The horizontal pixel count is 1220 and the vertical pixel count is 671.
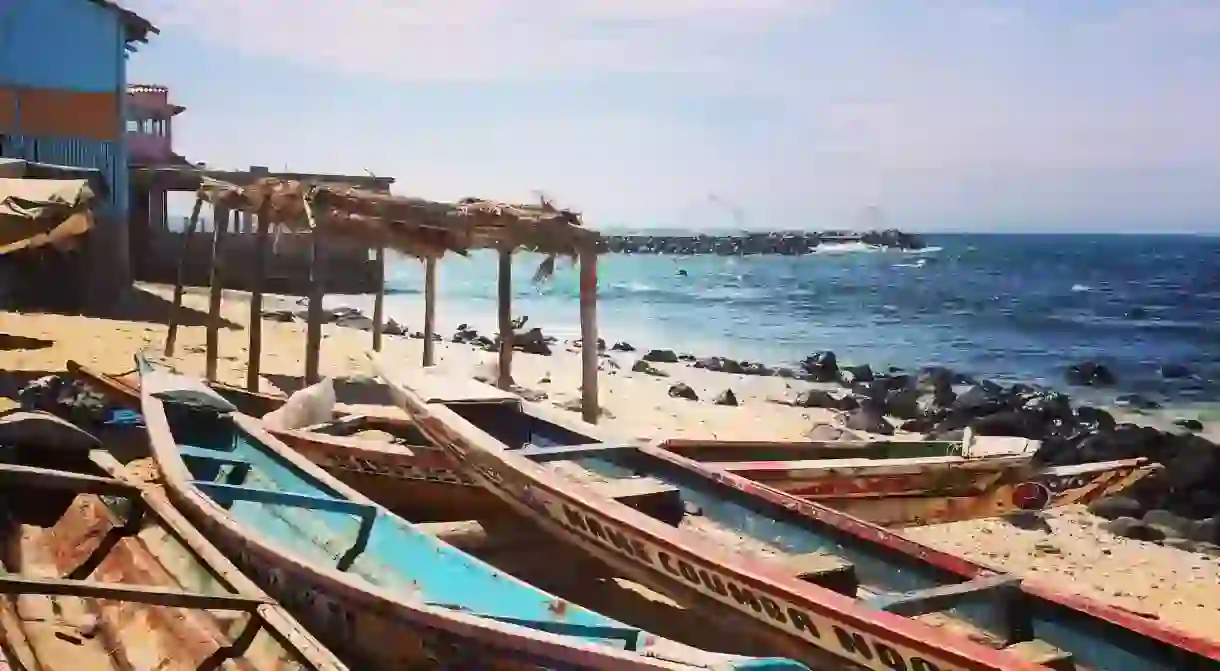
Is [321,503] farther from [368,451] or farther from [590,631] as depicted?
[590,631]

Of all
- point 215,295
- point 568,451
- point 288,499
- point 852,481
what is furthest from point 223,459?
point 215,295

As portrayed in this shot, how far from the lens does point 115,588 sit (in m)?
3.74

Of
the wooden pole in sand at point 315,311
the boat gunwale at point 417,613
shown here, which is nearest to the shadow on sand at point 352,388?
the wooden pole in sand at point 315,311

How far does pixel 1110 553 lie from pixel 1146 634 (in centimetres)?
517

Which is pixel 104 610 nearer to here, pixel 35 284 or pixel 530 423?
pixel 530 423

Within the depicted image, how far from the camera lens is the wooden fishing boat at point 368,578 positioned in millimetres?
3410

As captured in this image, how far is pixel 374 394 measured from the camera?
12.8m

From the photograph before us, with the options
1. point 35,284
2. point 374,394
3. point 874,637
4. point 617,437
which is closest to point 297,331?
point 35,284

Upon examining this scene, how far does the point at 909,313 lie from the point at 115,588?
37608mm

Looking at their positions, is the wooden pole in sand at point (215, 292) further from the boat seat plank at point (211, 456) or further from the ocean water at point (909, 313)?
the boat seat plank at point (211, 456)

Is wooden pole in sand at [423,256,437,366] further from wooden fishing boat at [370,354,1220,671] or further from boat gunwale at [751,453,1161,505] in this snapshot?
boat gunwale at [751,453,1161,505]

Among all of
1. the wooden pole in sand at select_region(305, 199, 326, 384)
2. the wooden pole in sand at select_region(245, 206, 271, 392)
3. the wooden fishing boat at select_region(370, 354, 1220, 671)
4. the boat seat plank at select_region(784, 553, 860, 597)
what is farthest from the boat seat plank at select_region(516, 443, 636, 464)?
the wooden pole in sand at select_region(305, 199, 326, 384)

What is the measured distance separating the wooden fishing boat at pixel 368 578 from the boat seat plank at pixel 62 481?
1.02ft

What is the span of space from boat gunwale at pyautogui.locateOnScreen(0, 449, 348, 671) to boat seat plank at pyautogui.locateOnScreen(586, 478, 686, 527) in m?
2.01
